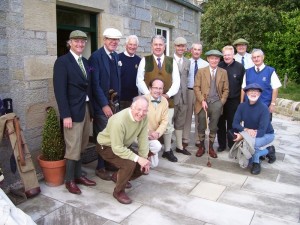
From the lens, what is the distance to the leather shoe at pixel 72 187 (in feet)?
12.5

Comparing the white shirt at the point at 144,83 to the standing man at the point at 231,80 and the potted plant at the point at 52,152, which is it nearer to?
the standing man at the point at 231,80

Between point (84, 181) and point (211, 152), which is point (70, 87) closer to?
point (84, 181)

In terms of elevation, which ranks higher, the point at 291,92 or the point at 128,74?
the point at 128,74

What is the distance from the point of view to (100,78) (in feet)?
13.5

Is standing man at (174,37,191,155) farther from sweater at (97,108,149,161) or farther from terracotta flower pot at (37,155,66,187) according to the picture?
terracotta flower pot at (37,155,66,187)

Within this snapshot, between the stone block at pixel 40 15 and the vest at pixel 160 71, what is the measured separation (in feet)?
4.64

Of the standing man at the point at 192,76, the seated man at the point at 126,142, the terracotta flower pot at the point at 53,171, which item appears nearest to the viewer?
the seated man at the point at 126,142

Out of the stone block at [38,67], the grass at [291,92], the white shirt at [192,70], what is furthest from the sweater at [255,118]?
the grass at [291,92]

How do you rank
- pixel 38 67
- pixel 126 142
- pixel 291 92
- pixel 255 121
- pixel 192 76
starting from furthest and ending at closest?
pixel 291 92 → pixel 192 76 → pixel 255 121 → pixel 38 67 → pixel 126 142

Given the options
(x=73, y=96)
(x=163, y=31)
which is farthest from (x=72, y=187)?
(x=163, y=31)

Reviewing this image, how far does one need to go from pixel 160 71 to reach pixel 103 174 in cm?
172

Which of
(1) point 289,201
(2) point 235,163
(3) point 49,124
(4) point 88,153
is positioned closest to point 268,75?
(2) point 235,163

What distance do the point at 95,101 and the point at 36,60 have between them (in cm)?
89

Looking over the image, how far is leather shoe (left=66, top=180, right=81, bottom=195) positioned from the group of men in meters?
0.01
